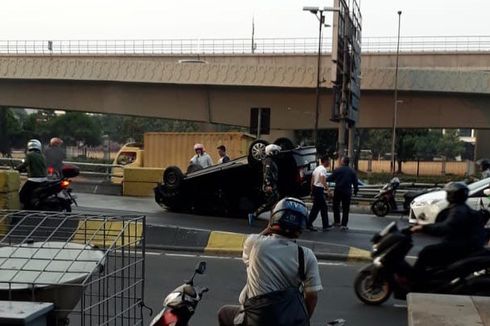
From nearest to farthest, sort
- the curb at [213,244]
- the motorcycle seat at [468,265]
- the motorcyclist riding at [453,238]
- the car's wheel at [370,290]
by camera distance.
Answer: the motorcycle seat at [468,265] → the motorcyclist riding at [453,238] → the car's wheel at [370,290] → the curb at [213,244]

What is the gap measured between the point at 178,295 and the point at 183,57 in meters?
47.1

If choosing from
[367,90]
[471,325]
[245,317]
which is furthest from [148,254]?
[367,90]

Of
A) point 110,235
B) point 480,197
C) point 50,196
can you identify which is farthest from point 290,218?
point 480,197

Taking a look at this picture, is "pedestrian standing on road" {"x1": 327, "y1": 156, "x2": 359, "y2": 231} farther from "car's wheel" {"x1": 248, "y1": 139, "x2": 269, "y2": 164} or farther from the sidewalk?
"car's wheel" {"x1": 248, "y1": 139, "x2": 269, "y2": 164}

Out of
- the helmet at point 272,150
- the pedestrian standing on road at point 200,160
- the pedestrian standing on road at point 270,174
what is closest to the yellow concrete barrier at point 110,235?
the pedestrian standing on road at point 270,174

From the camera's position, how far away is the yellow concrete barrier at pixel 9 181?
38.3ft

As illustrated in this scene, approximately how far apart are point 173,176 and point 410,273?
27.6 ft

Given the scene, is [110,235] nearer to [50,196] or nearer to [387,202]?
[50,196]

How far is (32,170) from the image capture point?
39.7 ft

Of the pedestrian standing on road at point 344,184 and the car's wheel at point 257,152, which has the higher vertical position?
the car's wheel at point 257,152

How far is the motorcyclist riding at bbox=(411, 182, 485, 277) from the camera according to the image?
294 inches

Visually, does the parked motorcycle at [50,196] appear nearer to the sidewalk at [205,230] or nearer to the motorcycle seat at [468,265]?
the sidewalk at [205,230]

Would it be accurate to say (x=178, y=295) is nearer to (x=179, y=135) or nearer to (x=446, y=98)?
(x=179, y=135)

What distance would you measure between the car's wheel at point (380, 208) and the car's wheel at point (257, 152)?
19.0 ft
